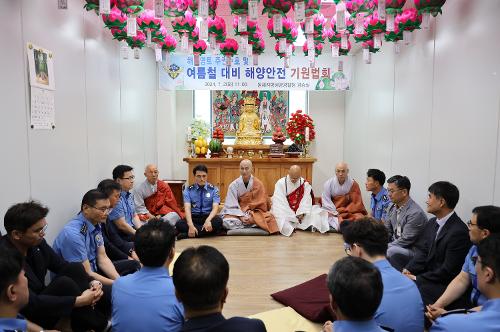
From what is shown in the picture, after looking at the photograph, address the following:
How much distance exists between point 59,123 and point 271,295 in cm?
236

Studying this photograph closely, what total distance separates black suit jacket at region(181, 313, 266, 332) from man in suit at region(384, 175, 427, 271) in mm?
2655

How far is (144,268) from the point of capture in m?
1.93

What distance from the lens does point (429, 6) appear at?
3.61 m

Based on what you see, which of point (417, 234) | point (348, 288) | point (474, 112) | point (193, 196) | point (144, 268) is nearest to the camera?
point (348, 288)

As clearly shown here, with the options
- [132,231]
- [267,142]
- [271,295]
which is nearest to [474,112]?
[271,295]

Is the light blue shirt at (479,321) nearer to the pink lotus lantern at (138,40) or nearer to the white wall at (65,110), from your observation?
the white wall at (65,110)

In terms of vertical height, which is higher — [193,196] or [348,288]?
[348,288]

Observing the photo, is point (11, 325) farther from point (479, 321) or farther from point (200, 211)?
point (200, 211)

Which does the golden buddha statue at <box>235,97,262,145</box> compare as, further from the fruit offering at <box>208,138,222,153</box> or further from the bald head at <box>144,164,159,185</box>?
the bald head at <box>144,164,159,185</box>

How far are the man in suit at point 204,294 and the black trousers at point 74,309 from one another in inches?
52.2

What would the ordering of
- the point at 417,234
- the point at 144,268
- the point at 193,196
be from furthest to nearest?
the point at 193,196 < the point at 417,234 < the point at 144,268

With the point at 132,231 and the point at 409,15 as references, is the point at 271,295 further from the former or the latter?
the point at 409,15

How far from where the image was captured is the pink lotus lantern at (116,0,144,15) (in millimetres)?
3689

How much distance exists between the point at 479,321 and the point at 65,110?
11.4ft
